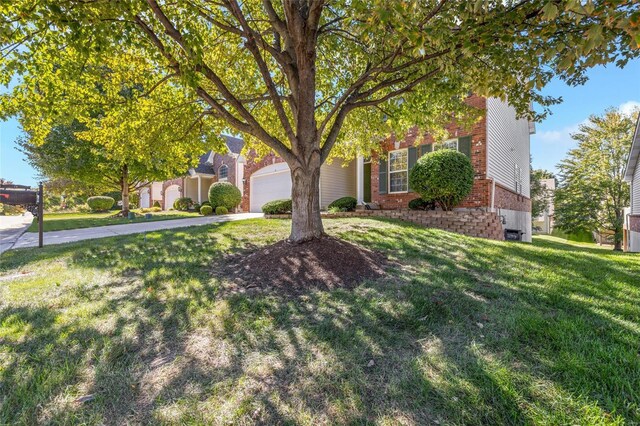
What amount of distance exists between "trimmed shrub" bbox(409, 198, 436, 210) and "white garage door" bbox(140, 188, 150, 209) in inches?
1223

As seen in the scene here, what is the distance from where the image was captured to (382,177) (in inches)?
478

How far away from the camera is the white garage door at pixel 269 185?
15.9 metres

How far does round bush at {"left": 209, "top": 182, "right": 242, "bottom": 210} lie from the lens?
17.1 m

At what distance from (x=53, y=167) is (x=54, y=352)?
17413 mm

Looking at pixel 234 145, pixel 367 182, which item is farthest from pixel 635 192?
pixel 234 145

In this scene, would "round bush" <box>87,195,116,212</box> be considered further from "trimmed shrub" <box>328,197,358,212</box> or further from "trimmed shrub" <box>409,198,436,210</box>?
"trimmed shrub" <box>409,198,436,210</box>

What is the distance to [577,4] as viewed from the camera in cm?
206

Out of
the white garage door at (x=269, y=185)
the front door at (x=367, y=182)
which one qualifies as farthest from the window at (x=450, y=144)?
the white garage door at (x=269, y=185)

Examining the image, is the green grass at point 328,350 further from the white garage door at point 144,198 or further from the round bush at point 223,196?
the white garage door at point 144,198

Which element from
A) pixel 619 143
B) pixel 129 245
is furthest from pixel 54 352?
pixel 619 143

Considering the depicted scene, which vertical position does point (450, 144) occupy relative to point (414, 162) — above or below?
above

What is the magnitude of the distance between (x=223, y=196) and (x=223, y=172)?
5893 mm

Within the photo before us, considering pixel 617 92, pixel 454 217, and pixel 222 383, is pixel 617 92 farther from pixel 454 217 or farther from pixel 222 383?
pixel 222 383

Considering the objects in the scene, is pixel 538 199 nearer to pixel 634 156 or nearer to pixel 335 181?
pixel 634 156
